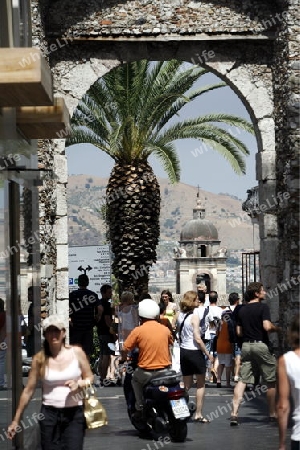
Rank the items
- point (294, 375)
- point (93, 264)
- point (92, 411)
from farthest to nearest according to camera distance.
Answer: point (93, 264) < point (92, 411) < point (294, 375)

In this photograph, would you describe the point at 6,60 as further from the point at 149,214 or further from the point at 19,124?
the point at 149,214

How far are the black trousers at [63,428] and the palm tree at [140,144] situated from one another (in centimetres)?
1903

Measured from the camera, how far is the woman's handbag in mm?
8758

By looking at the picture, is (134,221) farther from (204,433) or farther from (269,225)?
(204,433)

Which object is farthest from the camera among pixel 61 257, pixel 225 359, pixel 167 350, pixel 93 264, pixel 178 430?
pixel 93 264

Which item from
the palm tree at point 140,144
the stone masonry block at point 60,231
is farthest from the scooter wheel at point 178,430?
the palm tree at point 140,144

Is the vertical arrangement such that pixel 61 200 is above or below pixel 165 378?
above

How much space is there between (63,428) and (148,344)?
400 cm

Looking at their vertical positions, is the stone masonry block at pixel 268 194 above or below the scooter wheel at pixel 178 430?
above

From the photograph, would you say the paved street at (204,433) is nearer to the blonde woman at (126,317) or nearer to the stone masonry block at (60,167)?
the blonde woman at (126,317)

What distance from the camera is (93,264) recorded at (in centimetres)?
2964

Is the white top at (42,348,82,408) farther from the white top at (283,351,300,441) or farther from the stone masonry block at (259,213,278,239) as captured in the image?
the stone masonry block at (259,213,278,239)

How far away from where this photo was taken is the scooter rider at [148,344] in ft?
41.8

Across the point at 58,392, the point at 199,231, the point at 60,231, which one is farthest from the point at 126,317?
the point at 199,231
